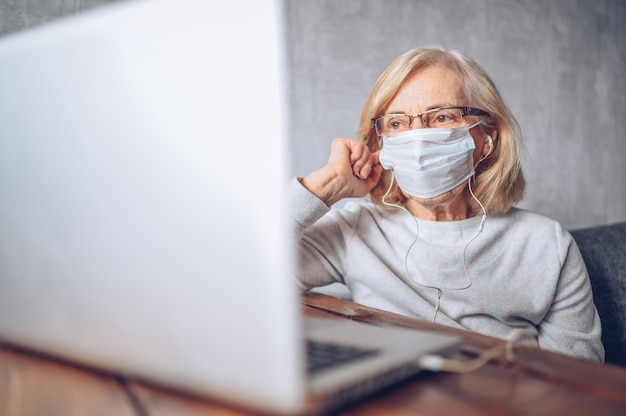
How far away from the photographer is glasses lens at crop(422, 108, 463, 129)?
3.89ft

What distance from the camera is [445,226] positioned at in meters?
1.20

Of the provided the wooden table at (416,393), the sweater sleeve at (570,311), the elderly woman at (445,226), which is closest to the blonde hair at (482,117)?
the elderly woman at (445,226)

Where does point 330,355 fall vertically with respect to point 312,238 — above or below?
above

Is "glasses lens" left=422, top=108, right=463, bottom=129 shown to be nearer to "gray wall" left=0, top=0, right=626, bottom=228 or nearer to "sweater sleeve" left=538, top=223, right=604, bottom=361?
"sweater sleeve" left=538, top=223, right=604, bottom=361

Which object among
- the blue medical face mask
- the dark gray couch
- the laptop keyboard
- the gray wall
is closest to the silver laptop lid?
the laptop keyboard

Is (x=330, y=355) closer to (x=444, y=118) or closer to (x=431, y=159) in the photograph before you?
(x=431, y=159)

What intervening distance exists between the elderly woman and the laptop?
68 centimetres

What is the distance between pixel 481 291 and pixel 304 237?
1.33 feet

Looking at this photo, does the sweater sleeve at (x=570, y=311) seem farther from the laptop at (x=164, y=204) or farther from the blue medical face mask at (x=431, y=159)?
the laptop at (x=164, y=204)

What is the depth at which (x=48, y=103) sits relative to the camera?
1.51 feet

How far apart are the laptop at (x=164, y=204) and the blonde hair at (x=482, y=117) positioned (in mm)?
807

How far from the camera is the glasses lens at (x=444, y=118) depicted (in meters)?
1.18

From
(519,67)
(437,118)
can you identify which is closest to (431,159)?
(437,118)

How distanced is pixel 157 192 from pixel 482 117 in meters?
0.99
